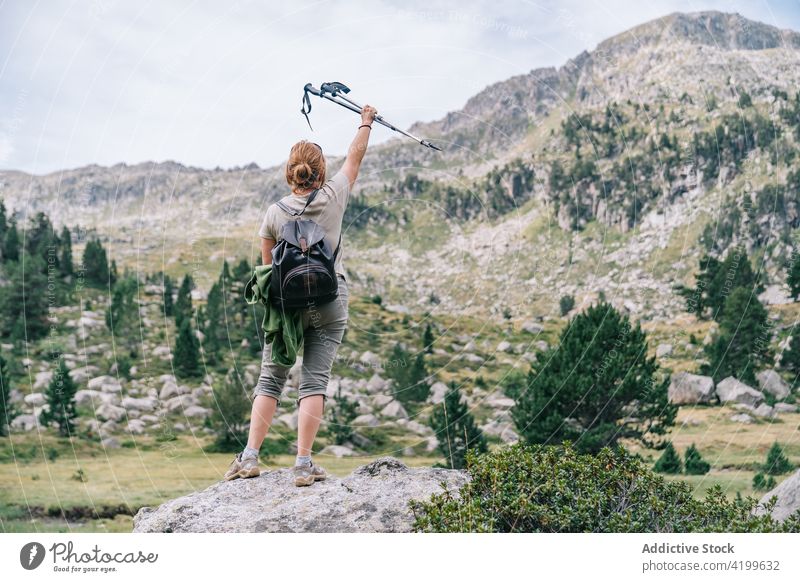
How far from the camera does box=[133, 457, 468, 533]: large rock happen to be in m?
7.33

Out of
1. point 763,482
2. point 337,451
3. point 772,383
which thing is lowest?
point 337,451

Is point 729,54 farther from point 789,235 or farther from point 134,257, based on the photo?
point 134,257

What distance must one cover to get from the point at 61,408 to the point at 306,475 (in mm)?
26260

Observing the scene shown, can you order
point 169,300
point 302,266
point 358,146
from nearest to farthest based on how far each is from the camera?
point 302,266 < point 358,146 < point 169,300

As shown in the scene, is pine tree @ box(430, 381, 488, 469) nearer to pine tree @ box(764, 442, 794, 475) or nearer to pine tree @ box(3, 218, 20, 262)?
pine tree @ box(764, 442, 794, 475)

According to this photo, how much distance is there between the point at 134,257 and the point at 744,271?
45.7 m

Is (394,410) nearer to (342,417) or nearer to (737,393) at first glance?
(342,417)

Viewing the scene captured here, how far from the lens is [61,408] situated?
31.1 metres

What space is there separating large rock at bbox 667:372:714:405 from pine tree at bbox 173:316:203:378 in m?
19.9

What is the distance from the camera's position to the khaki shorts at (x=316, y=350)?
300 inches

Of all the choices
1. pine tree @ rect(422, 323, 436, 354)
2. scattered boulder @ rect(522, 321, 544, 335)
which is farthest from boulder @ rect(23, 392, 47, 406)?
scattered boulder @ rect(522, 321, 544, 335)

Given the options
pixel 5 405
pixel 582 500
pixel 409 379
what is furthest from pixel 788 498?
pixel 409 379

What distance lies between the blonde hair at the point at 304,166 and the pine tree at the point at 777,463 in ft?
54.1

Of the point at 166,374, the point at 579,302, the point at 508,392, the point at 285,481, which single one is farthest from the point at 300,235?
the point at 579,302
